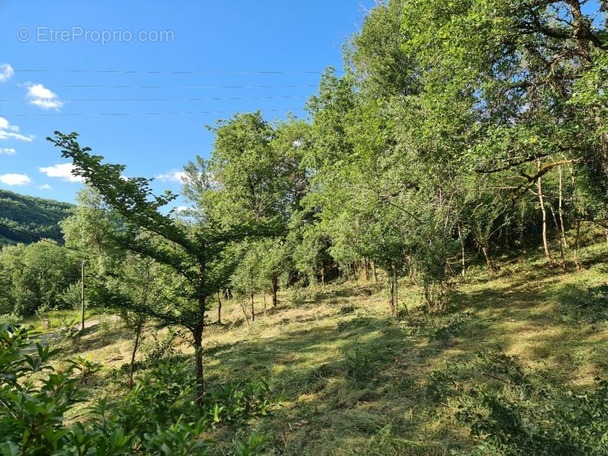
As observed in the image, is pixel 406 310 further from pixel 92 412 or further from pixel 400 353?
pixel 92 412

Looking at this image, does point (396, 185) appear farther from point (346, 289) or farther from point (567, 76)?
point (346, 289)

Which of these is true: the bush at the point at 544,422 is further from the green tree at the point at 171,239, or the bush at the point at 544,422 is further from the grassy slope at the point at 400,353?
the green tree at the point at 171,239

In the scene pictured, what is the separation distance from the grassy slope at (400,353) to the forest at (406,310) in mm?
46

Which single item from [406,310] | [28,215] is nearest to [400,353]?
[406,310]

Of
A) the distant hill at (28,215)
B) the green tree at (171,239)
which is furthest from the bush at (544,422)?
the distant hill at (28,215)

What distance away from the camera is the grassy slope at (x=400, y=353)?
412 centimetres

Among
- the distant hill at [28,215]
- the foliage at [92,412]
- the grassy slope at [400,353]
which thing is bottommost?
the grassy slope at [400,353]

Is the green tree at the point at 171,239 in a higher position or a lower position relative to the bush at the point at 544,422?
higher

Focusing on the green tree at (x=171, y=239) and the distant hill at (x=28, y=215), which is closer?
the green tree at (x=171, y=239)

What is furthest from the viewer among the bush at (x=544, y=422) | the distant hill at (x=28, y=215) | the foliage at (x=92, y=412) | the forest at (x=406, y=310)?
the distant hill at (x=28, y=215)

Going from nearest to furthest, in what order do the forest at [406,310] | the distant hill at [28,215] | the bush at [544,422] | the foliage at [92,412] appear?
the foliage at [92,412] → the forest at [406,310] → the bush at [544,422] → the distant hill at [28,215]

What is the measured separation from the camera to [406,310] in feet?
32.4

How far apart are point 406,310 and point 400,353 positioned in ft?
Answer: 10.6

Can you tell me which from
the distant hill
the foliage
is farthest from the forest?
the distant hill
